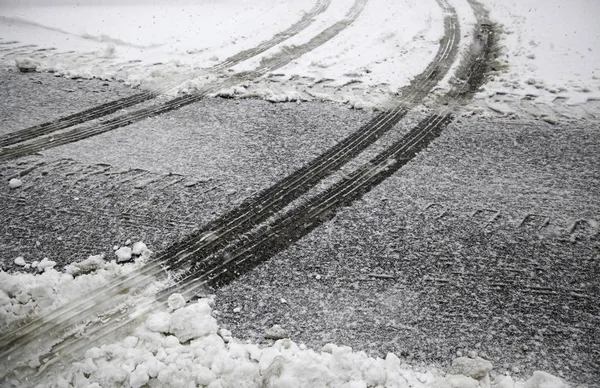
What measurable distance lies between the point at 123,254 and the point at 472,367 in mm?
Result: 4248

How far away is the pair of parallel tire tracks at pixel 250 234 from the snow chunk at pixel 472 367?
244 centimetres

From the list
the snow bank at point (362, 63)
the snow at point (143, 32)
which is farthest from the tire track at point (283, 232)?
the snow at point (143, 32)

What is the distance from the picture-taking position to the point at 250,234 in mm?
5305

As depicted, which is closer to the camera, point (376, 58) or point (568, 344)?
point (568, 344)

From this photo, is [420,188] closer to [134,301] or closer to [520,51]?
[134,301]

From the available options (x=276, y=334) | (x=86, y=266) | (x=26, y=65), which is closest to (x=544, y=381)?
(x=276, y=334)

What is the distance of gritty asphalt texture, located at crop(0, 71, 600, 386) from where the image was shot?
409 cm

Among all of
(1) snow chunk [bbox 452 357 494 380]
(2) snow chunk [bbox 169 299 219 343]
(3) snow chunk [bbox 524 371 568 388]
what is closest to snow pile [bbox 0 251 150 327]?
(2) snow chunk [bbox 169 299 219 343]

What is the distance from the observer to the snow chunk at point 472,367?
11.7ft

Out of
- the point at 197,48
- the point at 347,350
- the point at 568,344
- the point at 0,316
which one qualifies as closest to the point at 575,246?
the point at 568,344

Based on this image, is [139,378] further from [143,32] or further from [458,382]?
[143,32]

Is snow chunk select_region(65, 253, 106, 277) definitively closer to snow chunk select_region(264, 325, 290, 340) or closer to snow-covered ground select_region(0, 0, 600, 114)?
snow chunk select_region(264, 325, 290, 340)

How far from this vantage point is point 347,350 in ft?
12.5

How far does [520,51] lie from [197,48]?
9368 mm
